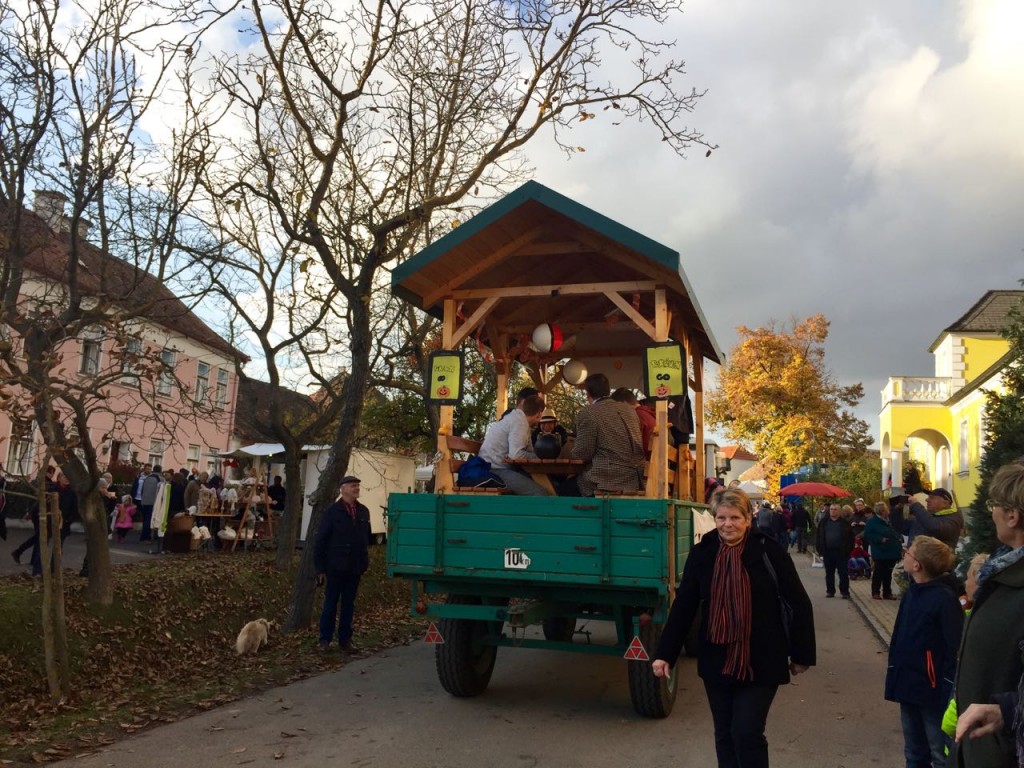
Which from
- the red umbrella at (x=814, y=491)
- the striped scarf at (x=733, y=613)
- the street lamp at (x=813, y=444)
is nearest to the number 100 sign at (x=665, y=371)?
the striped scarf at (x=733, y=613)

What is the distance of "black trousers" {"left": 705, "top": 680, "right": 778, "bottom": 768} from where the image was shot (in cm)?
394

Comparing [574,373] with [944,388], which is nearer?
[574,373]

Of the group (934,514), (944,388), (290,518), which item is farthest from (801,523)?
(290,518)

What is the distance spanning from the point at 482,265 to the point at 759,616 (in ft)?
16.0

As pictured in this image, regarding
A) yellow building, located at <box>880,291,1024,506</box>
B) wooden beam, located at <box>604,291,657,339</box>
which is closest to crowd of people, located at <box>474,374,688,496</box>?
wooden beam, located at <box>604,291,657,339</box>

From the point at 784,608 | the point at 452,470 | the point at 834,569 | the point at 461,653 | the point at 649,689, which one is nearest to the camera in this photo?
the point at 784,608

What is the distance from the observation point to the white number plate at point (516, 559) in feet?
21.0

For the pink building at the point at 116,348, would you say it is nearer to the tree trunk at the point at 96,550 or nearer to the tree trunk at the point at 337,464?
the tree trunk at the point at 96,550

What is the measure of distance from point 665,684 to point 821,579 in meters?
15.5

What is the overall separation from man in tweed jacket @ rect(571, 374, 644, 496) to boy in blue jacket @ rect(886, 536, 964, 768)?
2836 millimetres

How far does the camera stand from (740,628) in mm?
3992

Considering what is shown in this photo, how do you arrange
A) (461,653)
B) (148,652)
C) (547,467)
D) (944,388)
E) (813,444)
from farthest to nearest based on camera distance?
1. (813,444)
2. (944,388)
3. (148,652)
4. (547,467)
5. (461,653)

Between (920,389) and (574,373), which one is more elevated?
(920,389)

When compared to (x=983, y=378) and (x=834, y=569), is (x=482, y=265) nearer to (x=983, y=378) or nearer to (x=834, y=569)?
(x=834, y=569)
